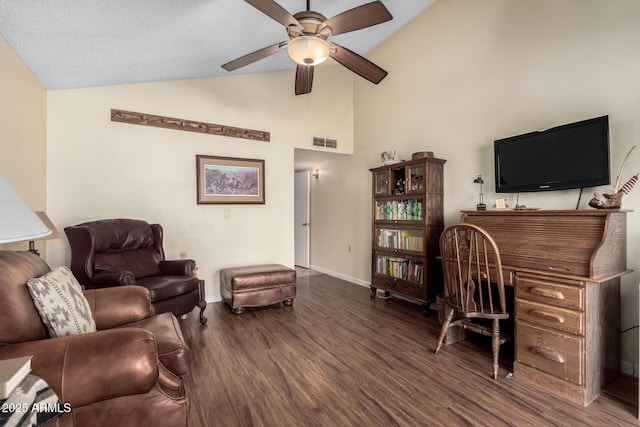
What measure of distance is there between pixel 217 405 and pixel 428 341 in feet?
5.69

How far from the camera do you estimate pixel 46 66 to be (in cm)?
244

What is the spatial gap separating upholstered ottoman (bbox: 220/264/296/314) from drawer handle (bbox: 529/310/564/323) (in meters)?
2.32

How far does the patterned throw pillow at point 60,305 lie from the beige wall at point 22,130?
1173 millimetres

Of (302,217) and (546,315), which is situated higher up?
(302,217)

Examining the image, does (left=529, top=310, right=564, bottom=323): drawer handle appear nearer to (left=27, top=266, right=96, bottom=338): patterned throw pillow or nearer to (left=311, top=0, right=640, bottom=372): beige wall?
(left=311, top=0, right=640, bottom=372): beige wall

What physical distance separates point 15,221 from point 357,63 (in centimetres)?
218

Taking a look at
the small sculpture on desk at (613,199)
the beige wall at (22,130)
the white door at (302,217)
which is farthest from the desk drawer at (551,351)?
the white door at (302,217)

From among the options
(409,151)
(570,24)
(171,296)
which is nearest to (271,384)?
(171,296)

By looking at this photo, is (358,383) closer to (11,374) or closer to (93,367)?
(93,367)

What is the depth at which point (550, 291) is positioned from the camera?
1822 millimetres

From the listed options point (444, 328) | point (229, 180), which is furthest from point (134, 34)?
point (444, 328)

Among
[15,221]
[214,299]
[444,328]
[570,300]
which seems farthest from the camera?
[214,299]

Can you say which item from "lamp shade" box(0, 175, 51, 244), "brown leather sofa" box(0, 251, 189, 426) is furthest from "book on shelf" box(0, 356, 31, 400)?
"lamp shade" box(0, 175, 51, 244)

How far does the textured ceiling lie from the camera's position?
1856mm
